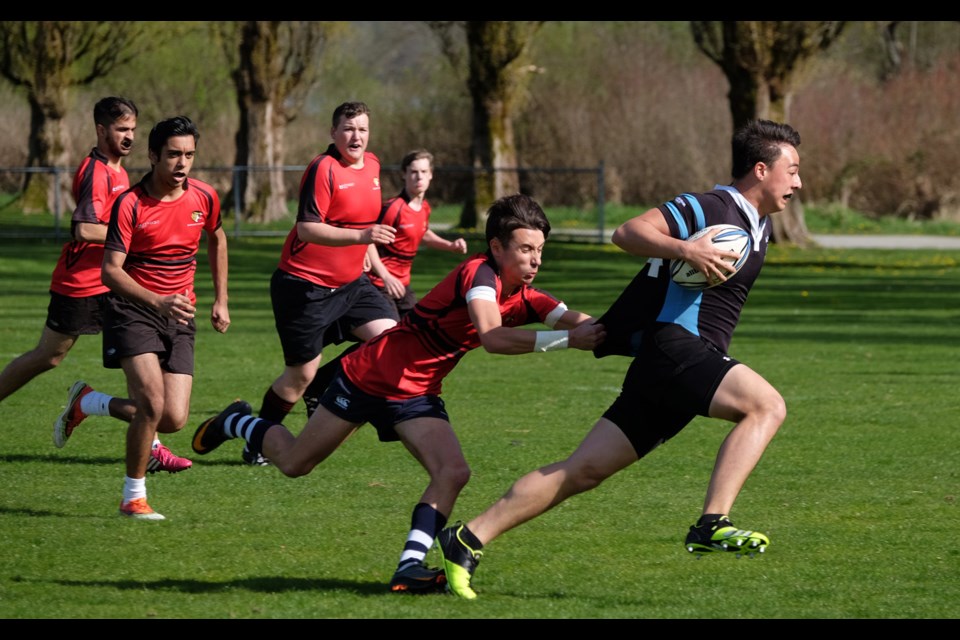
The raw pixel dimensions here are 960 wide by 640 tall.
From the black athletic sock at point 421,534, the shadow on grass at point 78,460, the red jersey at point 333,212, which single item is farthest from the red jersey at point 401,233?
the black athletic sock at point 421,534

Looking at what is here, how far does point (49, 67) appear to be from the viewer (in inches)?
1655

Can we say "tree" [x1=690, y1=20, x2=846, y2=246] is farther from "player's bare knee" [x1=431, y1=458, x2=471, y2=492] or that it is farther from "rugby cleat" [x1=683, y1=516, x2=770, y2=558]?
"rugby cleat" [x1=683, y1=516, x2=770, y2=558]

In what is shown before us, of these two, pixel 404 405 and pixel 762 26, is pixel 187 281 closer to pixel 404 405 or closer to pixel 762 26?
pixel 404 405

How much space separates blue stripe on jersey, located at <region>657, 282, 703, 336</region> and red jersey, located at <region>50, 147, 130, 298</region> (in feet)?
11.6

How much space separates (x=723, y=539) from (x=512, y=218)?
151cm

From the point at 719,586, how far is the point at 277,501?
2702mm

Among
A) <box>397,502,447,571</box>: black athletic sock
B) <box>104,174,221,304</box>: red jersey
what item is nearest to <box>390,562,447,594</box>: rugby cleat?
<box>397,502,447,571</box>: black athletic sock

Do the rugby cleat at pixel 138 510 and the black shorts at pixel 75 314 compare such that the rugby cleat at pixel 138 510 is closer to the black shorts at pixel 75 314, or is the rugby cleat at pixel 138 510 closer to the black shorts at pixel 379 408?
the black shorts at pixel 379 408

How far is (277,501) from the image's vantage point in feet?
26.0

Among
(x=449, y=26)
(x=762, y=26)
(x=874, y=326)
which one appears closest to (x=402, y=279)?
(x=874, y=326)

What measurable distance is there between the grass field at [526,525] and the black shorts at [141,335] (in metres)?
0.77

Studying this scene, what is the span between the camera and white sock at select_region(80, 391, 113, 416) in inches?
341

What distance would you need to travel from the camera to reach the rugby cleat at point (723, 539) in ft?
18.4

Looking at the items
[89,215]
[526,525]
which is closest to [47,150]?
[89,215]
